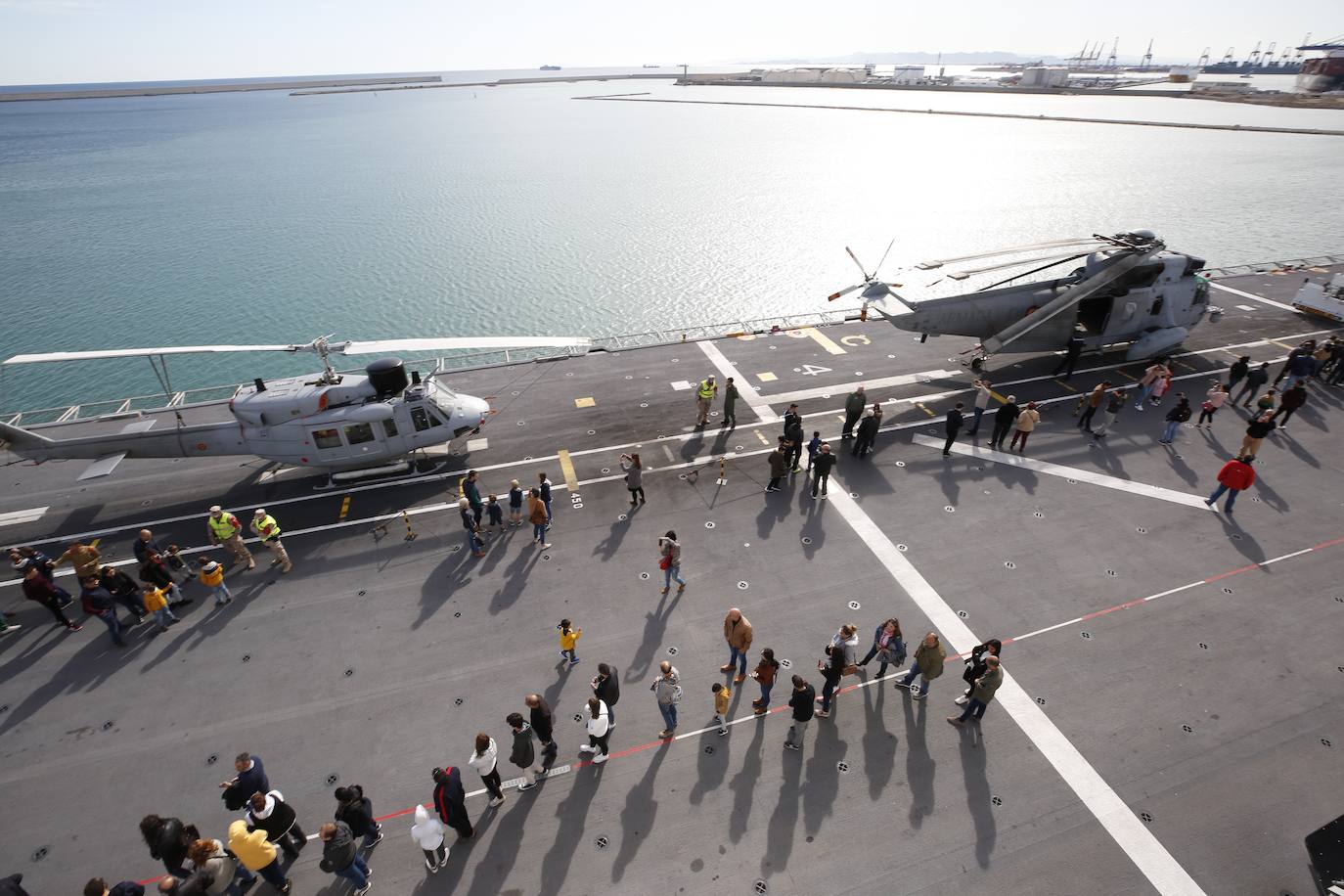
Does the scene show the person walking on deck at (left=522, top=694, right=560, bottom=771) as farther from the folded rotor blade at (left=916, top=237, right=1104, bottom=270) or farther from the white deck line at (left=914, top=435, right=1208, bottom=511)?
the folded rotor blade at (left=916, top=237, right=1104, bottom=270)

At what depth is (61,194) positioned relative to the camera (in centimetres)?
7881

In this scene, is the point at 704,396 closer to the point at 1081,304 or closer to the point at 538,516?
the point at 538,516

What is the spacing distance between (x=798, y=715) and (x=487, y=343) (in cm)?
1364

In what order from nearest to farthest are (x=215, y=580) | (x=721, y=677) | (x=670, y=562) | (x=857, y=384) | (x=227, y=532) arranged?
(x=721, y=677) → (x=670, y=562) → (x=215, y=580) → (x=227, y=532) → (x=857, y=384)

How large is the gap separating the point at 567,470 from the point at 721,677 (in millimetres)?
9256

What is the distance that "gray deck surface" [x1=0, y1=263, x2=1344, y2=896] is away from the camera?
31.8 ft

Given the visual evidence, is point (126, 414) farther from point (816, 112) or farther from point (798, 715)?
point (816, 112)

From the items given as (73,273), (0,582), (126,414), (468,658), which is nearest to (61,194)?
(73,273)

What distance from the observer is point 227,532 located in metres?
14.9

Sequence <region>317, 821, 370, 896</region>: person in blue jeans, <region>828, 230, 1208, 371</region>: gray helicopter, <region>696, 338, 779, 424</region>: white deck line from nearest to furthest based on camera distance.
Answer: <region>317, 821, 370, 896</region>: person in blue jeans
<region>828, 230, 1208, 371</region>: gray helicopter
<region>696, 338, 779, 424</region>: white deck line

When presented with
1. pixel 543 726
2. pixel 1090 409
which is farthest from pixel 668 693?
pixel 1090 409

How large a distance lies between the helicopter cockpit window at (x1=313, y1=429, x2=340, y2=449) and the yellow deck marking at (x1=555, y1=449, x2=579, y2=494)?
6651mm

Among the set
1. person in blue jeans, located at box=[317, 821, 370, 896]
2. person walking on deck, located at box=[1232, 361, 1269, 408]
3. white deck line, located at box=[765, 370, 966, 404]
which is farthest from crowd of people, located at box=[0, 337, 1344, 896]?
white deck line, located at box=[765, 370, 966, 404]

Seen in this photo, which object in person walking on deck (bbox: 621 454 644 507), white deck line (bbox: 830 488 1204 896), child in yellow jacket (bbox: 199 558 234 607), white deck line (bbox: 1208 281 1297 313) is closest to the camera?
white deck line (bbox: 830 488 1204 896)
